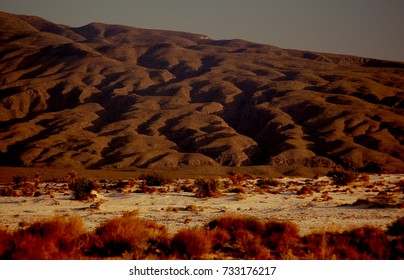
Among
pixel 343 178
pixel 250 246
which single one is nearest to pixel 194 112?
pixel 343 178

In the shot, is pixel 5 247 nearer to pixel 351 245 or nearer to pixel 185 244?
pixel 185 244

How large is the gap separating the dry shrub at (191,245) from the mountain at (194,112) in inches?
2473

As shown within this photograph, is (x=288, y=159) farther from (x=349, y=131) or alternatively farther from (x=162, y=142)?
(x=162, y=142)

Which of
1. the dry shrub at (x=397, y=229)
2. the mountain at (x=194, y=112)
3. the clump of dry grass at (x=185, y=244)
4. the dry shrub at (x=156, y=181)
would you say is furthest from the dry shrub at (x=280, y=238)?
the mountain at (x=194, y=112)

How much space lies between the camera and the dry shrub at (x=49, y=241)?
31.0ft

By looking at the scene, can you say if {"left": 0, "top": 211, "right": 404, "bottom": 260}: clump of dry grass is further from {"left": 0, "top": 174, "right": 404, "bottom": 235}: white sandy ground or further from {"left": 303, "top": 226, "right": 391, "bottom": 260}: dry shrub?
{"left": 0, "top": 174, "right": 404, "bottom": 235}: white sandy ground

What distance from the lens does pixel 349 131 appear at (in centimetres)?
8725

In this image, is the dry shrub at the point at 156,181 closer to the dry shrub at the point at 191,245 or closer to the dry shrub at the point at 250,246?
the dry shrub at the point at 250,246

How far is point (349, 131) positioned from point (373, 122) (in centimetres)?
696

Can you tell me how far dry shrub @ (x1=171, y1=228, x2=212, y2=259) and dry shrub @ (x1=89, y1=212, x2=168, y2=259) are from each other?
0.39 meters

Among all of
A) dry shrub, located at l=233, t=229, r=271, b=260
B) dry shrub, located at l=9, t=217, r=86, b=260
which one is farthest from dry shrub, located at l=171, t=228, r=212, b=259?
dry shrub, located at l=9, t=217, r=86, b=260

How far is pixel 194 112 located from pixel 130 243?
318 feet

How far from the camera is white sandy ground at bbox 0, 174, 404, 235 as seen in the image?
17.1m
